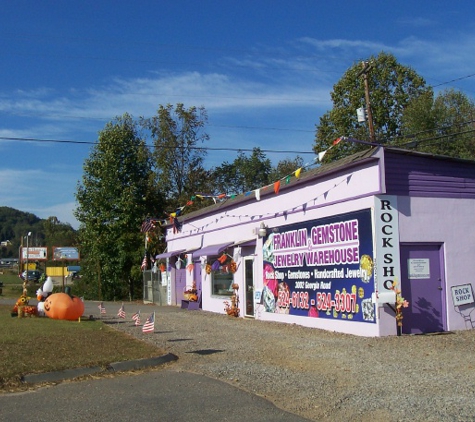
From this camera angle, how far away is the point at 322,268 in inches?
628

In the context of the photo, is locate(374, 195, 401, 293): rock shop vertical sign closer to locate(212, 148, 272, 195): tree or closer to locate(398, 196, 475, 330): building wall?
locate(398, 196, 475, 330): building wall

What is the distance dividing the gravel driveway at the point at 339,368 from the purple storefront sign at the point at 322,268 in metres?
0.81

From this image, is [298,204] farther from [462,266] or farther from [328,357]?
[328,357]

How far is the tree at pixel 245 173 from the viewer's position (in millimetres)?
50562

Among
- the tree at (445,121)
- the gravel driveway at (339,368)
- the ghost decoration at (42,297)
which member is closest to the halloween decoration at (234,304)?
the gravel driveway at (339,368)

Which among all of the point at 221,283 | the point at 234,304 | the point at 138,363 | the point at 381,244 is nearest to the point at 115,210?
the point at 221,283

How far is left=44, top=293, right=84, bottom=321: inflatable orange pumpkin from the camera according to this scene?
60.0 ft

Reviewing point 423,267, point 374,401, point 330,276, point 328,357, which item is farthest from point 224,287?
point 374,401

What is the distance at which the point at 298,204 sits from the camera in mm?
17359

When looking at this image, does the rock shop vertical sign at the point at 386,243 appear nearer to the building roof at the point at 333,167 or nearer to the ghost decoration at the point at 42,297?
the building roof at the point at 333,167

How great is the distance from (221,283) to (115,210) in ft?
53.5

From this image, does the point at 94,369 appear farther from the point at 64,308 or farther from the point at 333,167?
the point at 64,308

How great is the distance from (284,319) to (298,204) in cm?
339

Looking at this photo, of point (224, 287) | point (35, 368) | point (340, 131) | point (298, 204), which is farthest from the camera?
point (340, 131)
